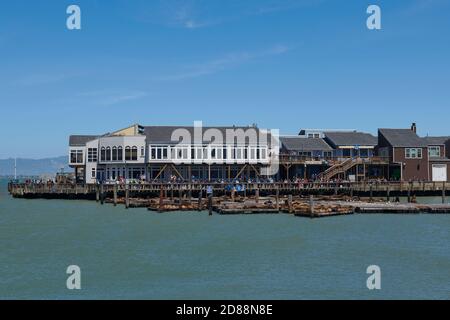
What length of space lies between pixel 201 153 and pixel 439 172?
125 ft

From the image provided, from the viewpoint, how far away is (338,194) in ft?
282

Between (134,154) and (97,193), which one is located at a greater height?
(134,154)

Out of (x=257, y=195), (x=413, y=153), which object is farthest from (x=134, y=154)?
(x=413, y=153)

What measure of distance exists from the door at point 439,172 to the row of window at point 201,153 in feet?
96.3

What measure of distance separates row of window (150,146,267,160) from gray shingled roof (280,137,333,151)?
37.0ft

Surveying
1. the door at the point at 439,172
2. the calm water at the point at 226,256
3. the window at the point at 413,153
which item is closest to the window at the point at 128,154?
the calm water at the point at 226,256

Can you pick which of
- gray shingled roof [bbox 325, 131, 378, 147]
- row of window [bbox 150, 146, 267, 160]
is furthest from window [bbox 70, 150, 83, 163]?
gray shingled roof [bbox 325, 131, 378, 147]

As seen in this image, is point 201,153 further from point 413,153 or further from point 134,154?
point 413,153

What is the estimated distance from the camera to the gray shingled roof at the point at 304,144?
3915 inches

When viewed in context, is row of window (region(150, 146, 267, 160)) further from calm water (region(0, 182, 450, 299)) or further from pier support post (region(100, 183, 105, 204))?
calm water (region(0, 182, 450, 299))

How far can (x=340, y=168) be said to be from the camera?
305 feet

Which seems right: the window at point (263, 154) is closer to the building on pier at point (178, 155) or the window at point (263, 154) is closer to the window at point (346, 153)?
the building on pier at point (178, 155)
